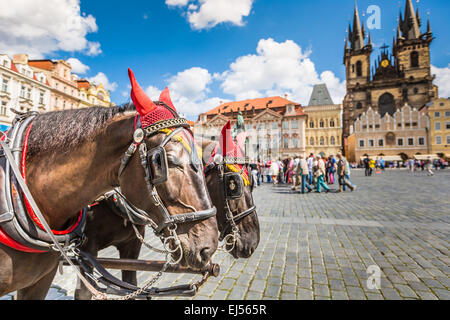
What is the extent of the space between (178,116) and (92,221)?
126 centimetres

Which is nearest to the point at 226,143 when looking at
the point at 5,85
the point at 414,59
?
the point at 5,85

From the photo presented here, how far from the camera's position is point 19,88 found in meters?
23.7

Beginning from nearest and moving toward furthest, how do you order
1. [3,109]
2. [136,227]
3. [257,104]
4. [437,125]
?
[136,227] < [3,109] < [437,125] < [257,104]

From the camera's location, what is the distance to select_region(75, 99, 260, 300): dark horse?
1.90 meters

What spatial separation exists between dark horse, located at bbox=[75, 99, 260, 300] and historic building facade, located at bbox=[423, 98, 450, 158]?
6283 centimetres

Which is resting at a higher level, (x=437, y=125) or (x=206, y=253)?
(x=437, y=125)

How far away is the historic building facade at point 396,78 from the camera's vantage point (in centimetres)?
5906

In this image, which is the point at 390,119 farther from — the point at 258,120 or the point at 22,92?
the point at 22,92

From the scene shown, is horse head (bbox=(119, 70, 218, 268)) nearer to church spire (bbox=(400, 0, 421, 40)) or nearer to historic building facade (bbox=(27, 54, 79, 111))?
historic building facade (bbox=(27, 54, 79, 111))

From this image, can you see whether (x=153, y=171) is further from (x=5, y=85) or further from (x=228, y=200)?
(x=5, y=85)

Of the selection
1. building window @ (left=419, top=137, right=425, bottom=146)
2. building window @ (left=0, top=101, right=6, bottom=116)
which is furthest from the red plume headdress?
building window @ (left=419, top=137, right=425, bottom=146)

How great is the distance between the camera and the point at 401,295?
2.51 meters

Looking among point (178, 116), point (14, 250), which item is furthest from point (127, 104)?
point (14, 250)

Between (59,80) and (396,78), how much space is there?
250 feet
